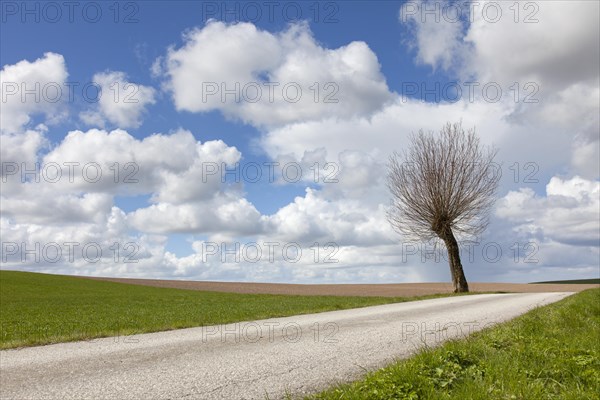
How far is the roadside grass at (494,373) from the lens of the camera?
5.80m

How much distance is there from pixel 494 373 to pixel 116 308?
25.4 meters

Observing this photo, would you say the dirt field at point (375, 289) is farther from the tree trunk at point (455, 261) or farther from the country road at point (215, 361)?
the country road at point (215, 361)

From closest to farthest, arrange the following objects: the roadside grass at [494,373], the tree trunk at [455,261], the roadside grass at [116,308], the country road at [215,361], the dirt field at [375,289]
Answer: the roadside grass at [494,373], the country road at [215,361], the roadside grass at [116,308], the tree trunk at [455,261], the dirt field at [375,289]

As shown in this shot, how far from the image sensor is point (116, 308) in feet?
92.0

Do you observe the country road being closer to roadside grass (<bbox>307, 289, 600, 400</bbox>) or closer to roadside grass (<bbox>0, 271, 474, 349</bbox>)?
roadside grass (<bbox>307, 289, 600, 400</bbox>)

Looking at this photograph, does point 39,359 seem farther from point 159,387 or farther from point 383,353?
point 383,353

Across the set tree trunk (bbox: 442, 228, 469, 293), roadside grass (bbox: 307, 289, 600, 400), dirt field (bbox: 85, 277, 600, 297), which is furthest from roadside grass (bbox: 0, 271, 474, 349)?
roadside grass (bbox: 307, 289, 600, 400)

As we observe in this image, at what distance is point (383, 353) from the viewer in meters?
8.89

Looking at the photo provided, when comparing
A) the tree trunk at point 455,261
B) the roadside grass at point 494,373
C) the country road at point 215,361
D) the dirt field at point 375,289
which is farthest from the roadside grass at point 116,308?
the roadside grass at point 494,373

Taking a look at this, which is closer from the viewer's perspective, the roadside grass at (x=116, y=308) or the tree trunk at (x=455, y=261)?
the roadside grass at (x=116, y=308)

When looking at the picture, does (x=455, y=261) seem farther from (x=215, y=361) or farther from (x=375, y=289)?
(x=215, y=361)

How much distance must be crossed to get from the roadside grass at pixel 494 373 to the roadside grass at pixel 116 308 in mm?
8893

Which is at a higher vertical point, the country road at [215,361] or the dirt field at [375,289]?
the country road at [215,361]

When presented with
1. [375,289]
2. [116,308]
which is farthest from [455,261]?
[116,308]
